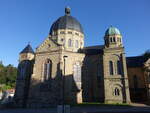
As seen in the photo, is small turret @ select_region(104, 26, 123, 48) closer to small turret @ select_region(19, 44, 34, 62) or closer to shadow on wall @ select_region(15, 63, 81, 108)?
shadow on wall @ select_region(15, 63, 81, 108)

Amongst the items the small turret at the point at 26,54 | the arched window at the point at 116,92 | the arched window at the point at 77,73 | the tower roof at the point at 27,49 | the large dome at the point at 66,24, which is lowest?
the arched window at the point at 116,92

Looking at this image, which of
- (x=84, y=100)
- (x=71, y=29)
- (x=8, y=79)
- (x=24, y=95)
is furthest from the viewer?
(x=8, y=79)

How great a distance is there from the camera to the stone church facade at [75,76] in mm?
35000

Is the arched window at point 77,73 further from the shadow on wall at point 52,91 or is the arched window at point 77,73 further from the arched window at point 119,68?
the arched window at point 119,68

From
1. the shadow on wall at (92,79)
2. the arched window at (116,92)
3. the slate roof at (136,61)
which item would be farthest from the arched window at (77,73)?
the slate roof at (136,61)

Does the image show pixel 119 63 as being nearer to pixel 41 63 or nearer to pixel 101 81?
pixel 101 81

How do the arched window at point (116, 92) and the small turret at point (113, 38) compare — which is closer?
the arched window at point (116, 92)

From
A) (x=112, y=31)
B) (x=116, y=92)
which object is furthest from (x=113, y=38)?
(x=116, y=92)

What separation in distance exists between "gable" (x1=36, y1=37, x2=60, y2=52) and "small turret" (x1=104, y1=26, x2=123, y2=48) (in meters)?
13.2

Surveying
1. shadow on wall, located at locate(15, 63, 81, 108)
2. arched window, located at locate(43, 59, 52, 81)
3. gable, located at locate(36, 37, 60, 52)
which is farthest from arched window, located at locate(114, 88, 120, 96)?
gable, located at locate(36, 37, 60, 52)

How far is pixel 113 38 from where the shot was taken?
38.6 m

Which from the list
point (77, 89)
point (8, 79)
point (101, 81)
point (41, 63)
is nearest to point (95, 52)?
point (101, 81)

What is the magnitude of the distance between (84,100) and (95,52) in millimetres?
13566

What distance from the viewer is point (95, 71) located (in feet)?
133
